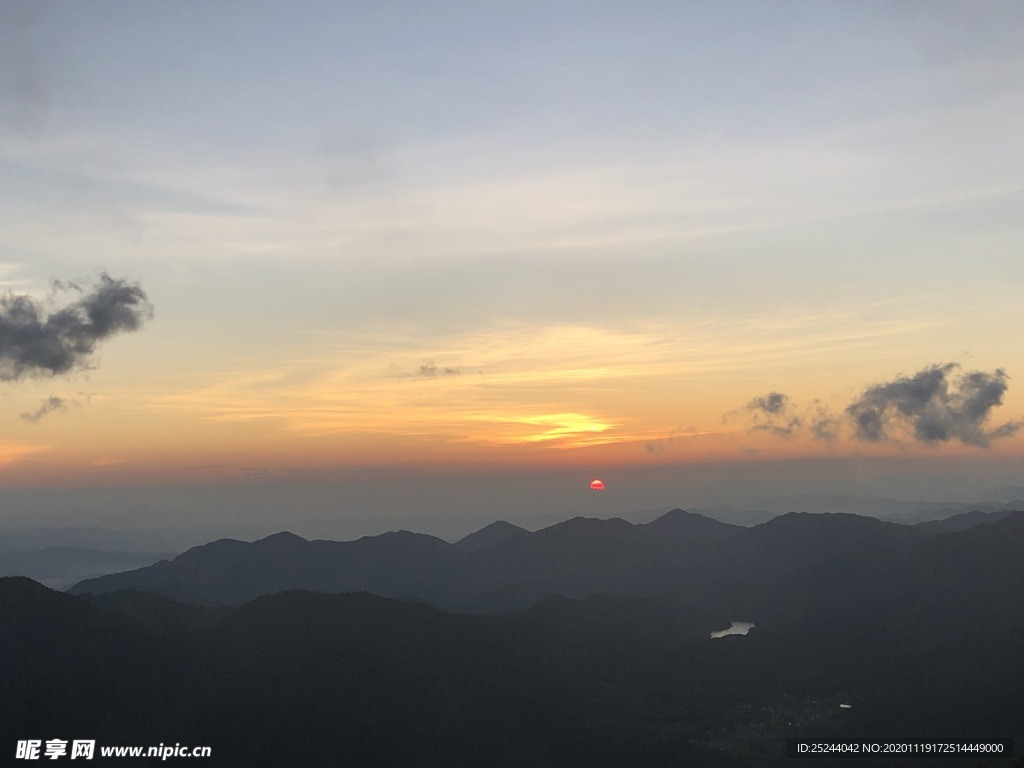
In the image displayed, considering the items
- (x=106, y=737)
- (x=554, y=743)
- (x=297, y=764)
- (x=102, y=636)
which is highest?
(x=102, y=636)

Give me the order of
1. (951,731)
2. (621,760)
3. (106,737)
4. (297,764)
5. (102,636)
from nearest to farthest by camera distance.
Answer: (106,737) < (297,764) < (102,636) < (621,760) < (951,731)

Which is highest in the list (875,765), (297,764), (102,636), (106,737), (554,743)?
(102,636)

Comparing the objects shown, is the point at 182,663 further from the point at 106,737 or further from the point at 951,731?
the point at 951,731

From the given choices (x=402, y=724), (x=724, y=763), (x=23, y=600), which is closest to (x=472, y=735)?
(x=402, y=724)

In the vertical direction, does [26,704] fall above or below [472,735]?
above

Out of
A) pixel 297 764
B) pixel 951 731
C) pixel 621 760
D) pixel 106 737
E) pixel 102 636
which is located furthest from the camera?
pixel 951 731

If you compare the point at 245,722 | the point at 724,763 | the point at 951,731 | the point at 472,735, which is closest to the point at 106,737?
the point at 245,722

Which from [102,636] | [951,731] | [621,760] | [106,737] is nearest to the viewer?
[106,737]

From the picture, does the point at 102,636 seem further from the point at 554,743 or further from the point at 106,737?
the point at 554,743

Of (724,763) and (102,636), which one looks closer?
(102,636)
